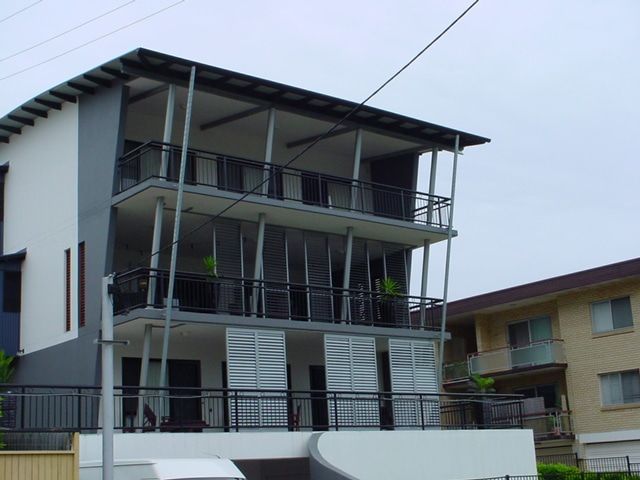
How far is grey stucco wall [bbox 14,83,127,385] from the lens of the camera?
2767cm

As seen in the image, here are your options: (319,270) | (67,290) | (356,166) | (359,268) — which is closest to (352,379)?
(319,270)

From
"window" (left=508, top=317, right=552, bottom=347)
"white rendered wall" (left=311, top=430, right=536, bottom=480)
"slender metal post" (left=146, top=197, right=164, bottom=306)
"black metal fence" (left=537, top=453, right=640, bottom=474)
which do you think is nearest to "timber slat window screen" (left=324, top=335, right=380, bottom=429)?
"white rendered wall" (left=311, top=430, right=536, bottom=480)

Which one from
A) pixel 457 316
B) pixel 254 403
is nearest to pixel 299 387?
pixel 254 403

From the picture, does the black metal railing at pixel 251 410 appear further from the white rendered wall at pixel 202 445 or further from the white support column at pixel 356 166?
the white support column at pixel 356 166

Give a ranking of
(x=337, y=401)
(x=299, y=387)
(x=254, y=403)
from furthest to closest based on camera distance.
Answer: (x=299, y=387) < (x=337, y=401) < (x=254, y=403)

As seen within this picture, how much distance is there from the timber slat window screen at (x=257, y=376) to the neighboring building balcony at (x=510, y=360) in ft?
62.4

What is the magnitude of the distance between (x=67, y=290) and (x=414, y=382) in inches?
416

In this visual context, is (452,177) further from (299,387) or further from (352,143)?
(299,387)

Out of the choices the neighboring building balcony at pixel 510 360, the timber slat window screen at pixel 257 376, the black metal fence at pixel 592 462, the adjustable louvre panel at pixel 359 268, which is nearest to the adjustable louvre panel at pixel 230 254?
the timber slat window screen at pixel 257 376

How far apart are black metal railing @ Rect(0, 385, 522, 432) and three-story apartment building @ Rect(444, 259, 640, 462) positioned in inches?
459

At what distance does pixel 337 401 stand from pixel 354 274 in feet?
20.5

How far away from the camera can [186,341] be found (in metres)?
30.0

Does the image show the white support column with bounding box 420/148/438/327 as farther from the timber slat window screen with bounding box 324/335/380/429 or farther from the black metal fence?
the black metal fence

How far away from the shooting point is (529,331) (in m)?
47.2
